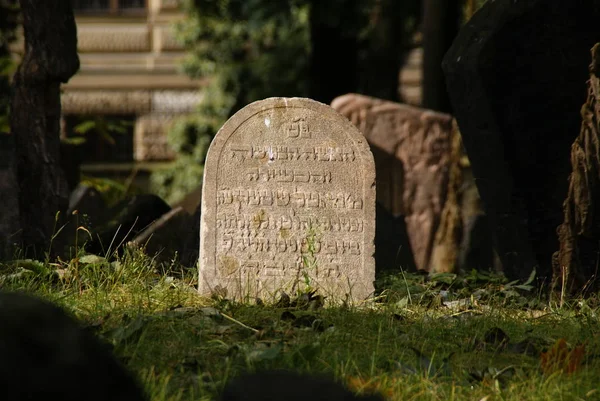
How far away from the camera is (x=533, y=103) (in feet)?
22.8

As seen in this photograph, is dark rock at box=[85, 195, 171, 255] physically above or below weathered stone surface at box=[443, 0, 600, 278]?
below

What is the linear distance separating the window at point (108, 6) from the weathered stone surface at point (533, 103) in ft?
47.8

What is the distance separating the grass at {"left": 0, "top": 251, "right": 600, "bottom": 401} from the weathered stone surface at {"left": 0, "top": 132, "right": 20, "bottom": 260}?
3.79 feet

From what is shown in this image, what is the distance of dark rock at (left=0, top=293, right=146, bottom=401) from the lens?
2.56 meters

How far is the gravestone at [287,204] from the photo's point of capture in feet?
20.3

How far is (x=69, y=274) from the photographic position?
5945 mm

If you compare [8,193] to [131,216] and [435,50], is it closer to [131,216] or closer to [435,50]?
[131,216]

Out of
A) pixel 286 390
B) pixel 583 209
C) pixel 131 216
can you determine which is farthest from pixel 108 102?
pixel 286 390

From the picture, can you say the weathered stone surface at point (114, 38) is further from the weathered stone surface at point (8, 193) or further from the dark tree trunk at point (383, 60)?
the weathered stone surface at point (8, 193)

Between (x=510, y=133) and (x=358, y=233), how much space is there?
1.34 metres

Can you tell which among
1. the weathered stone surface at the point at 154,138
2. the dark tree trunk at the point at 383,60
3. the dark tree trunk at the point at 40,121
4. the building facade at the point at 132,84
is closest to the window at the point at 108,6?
the building facade at the point at 132,84

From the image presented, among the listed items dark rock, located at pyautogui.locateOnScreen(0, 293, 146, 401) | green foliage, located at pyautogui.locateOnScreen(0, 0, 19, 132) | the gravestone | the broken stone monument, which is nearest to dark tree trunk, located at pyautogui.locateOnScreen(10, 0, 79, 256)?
the gravestone

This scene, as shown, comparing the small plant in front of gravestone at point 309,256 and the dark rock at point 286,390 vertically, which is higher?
the dark rock at point 286,390

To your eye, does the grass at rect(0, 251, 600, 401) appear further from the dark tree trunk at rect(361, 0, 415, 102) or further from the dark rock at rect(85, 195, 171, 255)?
the dark tree trunk at rect(361, 0, 415, 102)
